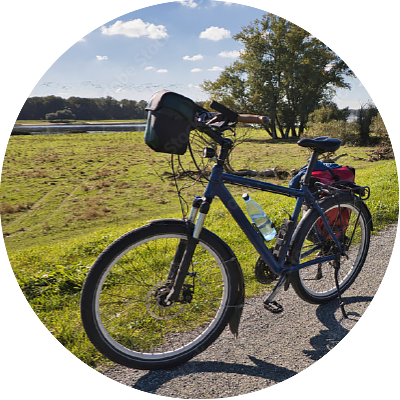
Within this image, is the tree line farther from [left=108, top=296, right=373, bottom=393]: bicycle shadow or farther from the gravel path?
[left=108, top=296, right=373, bottom=393]: bicycle shadow

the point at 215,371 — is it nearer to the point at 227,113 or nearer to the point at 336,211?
the point at 227,113

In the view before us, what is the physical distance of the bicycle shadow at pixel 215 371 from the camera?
238 centimetres

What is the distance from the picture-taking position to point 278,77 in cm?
411

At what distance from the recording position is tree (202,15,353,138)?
12.7ft

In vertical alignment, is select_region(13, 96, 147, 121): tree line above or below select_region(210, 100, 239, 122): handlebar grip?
above

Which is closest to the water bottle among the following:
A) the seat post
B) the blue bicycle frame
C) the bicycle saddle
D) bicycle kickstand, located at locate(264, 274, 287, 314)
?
the blue bicycle frame

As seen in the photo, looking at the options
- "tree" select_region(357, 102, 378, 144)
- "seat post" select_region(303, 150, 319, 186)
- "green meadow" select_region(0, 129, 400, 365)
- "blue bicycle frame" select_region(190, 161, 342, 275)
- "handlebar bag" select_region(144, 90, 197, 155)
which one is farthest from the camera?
"tree" select_region(357, 102, 378, 144)

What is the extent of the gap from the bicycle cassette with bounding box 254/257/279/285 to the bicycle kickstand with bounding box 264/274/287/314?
0.07 metres

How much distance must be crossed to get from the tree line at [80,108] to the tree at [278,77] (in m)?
0.83

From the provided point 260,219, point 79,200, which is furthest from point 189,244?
point 79,200

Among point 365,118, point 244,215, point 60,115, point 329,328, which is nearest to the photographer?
point 244,215

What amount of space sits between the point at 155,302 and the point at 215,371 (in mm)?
625

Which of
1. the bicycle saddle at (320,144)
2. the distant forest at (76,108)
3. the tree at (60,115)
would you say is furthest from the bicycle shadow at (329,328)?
the tree at (60,115)

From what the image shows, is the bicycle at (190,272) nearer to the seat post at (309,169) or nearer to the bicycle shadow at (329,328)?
the seat post at (309,169)
